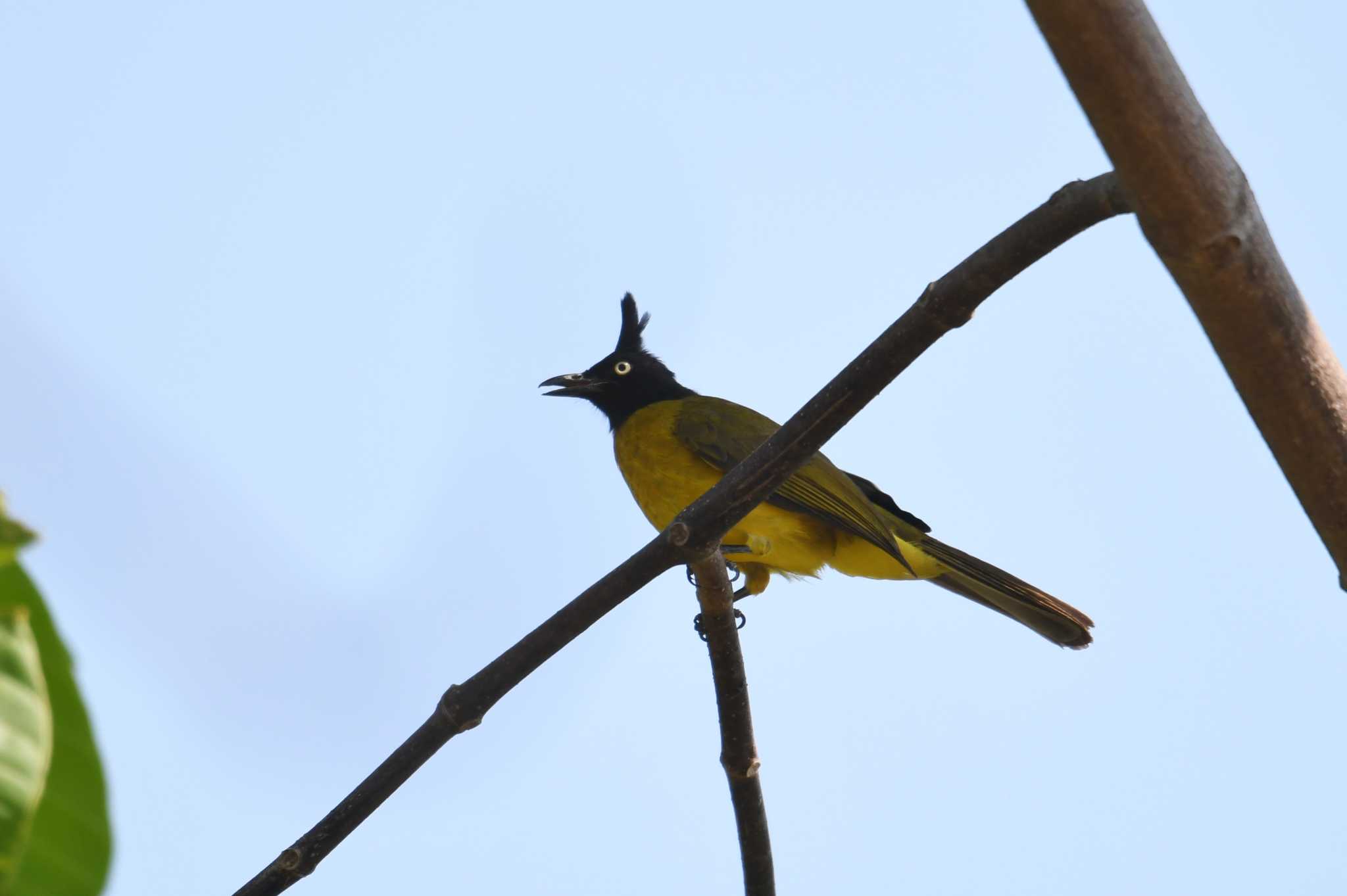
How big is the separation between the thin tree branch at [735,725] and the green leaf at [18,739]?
8.66 ft

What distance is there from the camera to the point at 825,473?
549 centimetres

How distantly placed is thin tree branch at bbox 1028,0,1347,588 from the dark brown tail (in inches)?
161

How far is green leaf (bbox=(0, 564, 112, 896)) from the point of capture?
0.75m

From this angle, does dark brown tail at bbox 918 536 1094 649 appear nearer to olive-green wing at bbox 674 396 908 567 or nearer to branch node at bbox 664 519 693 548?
olive-green wing at bbox 674 396 908 567

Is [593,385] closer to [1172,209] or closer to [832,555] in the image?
[832,555]

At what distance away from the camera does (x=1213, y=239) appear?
1.45 meters

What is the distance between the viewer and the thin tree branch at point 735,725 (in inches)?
135

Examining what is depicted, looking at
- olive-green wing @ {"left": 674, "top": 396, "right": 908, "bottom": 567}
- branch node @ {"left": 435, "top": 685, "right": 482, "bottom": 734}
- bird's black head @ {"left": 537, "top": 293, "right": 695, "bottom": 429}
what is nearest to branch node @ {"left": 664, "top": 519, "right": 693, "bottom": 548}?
branch node @ {"left": 435, "top": 685, "right": 482, "bottom": 734}

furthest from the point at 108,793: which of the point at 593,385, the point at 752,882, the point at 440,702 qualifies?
the point at 593,385

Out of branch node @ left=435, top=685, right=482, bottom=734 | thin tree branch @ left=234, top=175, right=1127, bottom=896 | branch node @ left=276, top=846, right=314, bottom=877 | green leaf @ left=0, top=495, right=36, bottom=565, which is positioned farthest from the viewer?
branch node @ left=435, top=685, right=482, bottom=734

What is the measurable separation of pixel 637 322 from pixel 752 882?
4.32 meters

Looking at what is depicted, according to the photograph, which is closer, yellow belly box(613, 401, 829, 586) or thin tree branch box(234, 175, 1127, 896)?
thin tree branch box(234, 175, 1127, 896)

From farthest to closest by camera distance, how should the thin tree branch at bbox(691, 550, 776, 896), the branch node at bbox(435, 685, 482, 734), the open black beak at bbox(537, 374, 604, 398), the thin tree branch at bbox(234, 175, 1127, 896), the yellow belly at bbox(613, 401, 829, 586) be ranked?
the open black beak at bbox(537, 374, 604, 398)
the yellow belly at bbox(613, 401, 829, 586)
the thin tree branch at bbox(691, 550, 776, 896)
the branch node at bbox(435, 685, 482, 734)
the thin tree branch at bbox(234, 175, 1127, 896)

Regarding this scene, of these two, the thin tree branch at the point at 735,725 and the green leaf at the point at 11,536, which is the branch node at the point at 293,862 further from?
the green leaf at the point at 11,536
